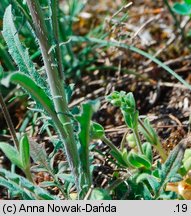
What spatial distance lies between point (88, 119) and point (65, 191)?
382mm

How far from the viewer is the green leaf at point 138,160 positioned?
3.98ft

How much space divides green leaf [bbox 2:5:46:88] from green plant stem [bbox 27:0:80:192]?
77 mm

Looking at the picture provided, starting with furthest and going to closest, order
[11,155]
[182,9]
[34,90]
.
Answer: [182,9] < [11,155] < [34,90]

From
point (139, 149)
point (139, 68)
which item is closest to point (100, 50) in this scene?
point (139, 68)

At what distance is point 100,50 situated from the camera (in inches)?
84.1

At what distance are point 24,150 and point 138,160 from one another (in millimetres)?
281

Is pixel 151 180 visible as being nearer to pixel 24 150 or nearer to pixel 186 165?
pixel 186 165

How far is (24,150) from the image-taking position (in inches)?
49.5

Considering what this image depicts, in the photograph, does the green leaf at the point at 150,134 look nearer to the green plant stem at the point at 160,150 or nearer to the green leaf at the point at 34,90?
the green plant stem at the point at 160,150

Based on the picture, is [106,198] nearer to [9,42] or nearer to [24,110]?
[9,42]

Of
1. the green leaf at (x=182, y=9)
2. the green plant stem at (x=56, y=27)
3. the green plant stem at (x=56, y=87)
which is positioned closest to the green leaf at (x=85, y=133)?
the green plant stem at (x=56, y=87)

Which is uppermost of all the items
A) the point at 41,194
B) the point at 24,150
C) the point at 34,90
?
the point at 34,90

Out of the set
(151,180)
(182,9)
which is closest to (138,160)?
(151,180)

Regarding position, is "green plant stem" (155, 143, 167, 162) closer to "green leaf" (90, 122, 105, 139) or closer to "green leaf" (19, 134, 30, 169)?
"green leaf" (90, 122, 105, 139)
